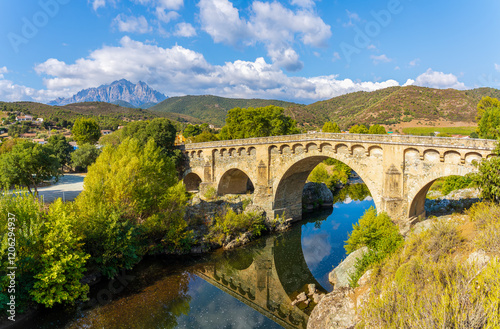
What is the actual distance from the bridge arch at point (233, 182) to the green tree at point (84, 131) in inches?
1169

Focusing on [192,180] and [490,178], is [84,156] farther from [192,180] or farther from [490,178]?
[490,178]

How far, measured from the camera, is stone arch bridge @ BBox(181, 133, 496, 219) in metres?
14.9

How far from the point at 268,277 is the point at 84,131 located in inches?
1741

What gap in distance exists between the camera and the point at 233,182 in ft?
107

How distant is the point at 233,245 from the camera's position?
70.3ft

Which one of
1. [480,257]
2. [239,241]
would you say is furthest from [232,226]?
[480,257]

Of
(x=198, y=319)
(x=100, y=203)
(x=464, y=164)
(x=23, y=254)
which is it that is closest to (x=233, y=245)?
(x=198, y=319)

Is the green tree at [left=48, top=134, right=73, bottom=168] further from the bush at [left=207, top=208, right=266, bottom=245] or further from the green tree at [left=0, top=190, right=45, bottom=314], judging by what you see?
the green tree at [left=0, top=190, right=45, bottom=314]

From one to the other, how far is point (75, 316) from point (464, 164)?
19.4 meters

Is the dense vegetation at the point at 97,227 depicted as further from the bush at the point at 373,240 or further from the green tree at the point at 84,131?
the green tree at the point at 84,131

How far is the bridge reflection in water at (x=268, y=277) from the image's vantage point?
14.2 metres

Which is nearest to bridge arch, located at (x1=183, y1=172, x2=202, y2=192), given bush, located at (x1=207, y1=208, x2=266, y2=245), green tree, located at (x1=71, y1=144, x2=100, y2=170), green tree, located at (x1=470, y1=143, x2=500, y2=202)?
green tree, located at (x1=71, y1=144, x2=100, y2=170)

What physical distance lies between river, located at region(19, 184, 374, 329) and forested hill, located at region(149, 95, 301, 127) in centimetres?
12616

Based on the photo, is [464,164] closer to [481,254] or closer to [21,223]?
[481,254]
